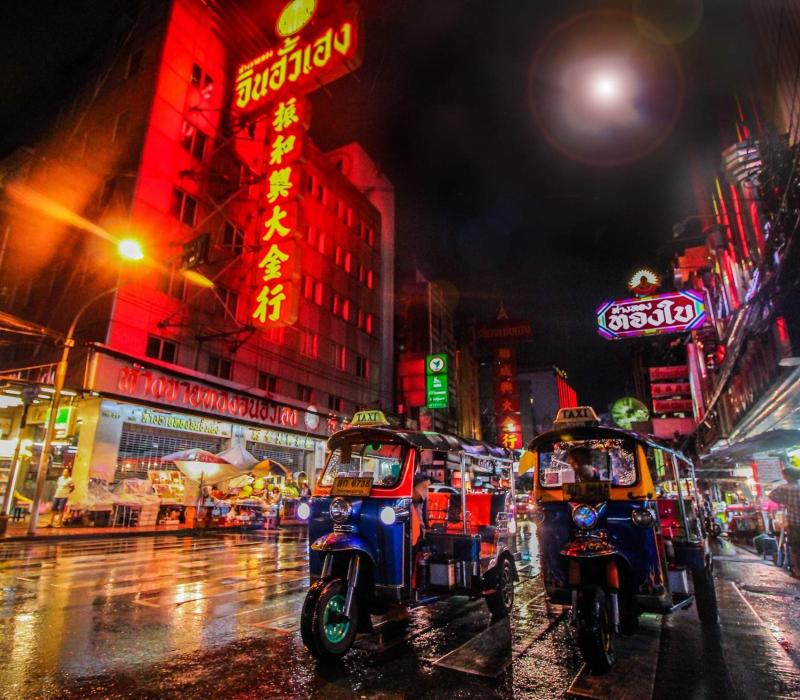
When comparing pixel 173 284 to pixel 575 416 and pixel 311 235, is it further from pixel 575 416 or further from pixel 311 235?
pixel 575 416

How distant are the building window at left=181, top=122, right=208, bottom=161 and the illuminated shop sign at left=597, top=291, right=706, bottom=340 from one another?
22.3 m

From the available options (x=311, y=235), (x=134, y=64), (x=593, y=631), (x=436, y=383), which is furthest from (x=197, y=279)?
(x=436, y=383)

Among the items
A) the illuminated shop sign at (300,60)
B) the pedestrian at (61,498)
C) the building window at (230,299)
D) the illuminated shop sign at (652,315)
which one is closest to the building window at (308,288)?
the building window at (230,299)

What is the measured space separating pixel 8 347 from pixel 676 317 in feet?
100

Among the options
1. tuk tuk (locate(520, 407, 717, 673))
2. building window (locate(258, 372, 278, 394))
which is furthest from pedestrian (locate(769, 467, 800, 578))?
building window (locate(258, 372, 278, 394))

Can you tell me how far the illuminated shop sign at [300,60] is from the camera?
23.3 metres

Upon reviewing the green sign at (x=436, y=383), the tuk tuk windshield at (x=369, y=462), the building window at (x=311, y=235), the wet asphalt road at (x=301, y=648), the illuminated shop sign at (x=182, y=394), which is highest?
the building window at (x=311, y=235)

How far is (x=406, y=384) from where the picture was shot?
4438 cm

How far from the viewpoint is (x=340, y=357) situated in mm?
35000

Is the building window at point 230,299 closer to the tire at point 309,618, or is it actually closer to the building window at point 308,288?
the building window at point 308,288

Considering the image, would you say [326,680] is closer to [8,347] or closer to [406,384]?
[8,347]

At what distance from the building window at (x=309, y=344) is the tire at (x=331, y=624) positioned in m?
26.0

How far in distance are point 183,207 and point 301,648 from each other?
78.1ft

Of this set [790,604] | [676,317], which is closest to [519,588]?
[790,604]
